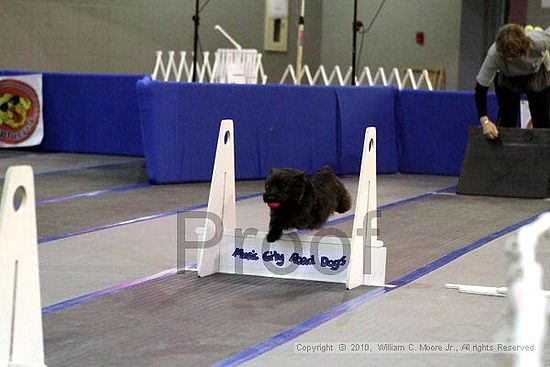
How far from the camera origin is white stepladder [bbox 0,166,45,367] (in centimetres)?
275

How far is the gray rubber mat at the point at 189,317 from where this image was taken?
3.33 metres

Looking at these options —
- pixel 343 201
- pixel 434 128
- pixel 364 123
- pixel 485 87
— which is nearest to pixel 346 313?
pixel 343 201

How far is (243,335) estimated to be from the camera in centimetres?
361

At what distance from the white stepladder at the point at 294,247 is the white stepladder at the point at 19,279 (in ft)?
6.08

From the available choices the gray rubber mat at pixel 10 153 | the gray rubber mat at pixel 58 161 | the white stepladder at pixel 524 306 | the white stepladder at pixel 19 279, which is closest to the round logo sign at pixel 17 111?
the gray rubber mat at pixel 10 153

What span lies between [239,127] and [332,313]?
472 cm

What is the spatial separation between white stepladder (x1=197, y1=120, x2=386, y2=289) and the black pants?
350cm

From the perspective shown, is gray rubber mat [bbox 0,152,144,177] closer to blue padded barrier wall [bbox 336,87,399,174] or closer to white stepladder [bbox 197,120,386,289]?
blue padded barrier wall [bbox 336,87,399,174]

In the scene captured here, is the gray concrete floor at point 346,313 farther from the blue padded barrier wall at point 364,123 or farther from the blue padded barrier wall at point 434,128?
the blue padded barrier wall at point 434,128

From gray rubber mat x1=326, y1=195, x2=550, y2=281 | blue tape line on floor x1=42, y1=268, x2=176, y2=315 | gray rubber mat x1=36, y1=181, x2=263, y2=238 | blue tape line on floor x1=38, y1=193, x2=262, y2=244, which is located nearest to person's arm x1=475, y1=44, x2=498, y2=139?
gray rubber mat x1=326, y1=195, x2=550, y2=281

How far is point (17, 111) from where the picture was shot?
412 inches

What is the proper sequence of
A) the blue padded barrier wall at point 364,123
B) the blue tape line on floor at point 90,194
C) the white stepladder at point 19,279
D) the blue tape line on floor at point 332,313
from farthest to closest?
the blue padded barrier wall at point 364,123
the blue tape line on floor at point 90,194
the blue tape line on floor at point 332,313
the white stepladder at point 19,279

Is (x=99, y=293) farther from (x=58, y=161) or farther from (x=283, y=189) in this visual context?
(x=58, y=161)

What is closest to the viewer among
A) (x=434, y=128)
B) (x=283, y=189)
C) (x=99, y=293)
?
(x=99, y=293)
